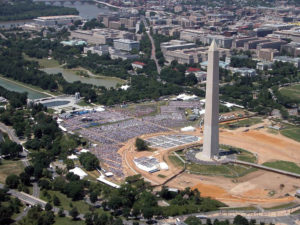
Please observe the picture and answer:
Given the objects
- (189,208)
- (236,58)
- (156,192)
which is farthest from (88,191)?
(236,58)

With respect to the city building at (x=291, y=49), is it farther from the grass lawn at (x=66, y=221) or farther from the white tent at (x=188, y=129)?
the grass lawn at (x=66, y=221)

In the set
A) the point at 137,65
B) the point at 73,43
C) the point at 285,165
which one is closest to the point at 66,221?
the point at 285,165

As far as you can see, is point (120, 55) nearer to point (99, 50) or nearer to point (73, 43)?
point (99, 50)

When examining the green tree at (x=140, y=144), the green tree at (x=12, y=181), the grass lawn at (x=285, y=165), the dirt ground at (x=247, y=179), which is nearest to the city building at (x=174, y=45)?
the dirt ground at (x=247, y=179)

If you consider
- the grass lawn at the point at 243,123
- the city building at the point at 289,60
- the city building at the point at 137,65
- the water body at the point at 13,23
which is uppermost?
the water body at the point at 13,23

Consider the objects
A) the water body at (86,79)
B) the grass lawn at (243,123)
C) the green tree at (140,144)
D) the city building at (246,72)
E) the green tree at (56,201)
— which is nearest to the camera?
the green tree at (56,201)

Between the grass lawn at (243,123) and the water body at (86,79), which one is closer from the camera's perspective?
the grass lawn at (243,123)

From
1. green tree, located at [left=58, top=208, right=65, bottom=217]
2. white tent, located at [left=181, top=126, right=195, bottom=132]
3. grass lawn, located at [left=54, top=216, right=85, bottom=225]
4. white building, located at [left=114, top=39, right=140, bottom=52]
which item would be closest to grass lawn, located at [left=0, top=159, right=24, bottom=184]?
green tree, located at [left=58, top=208, right=65, bottom=217]

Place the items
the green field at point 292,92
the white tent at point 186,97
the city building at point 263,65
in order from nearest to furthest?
the white tent at point 186,97 → the green field at point 292,92 → the city building at point 263,65

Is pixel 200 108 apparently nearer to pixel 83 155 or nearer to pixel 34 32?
pixel 83 155
